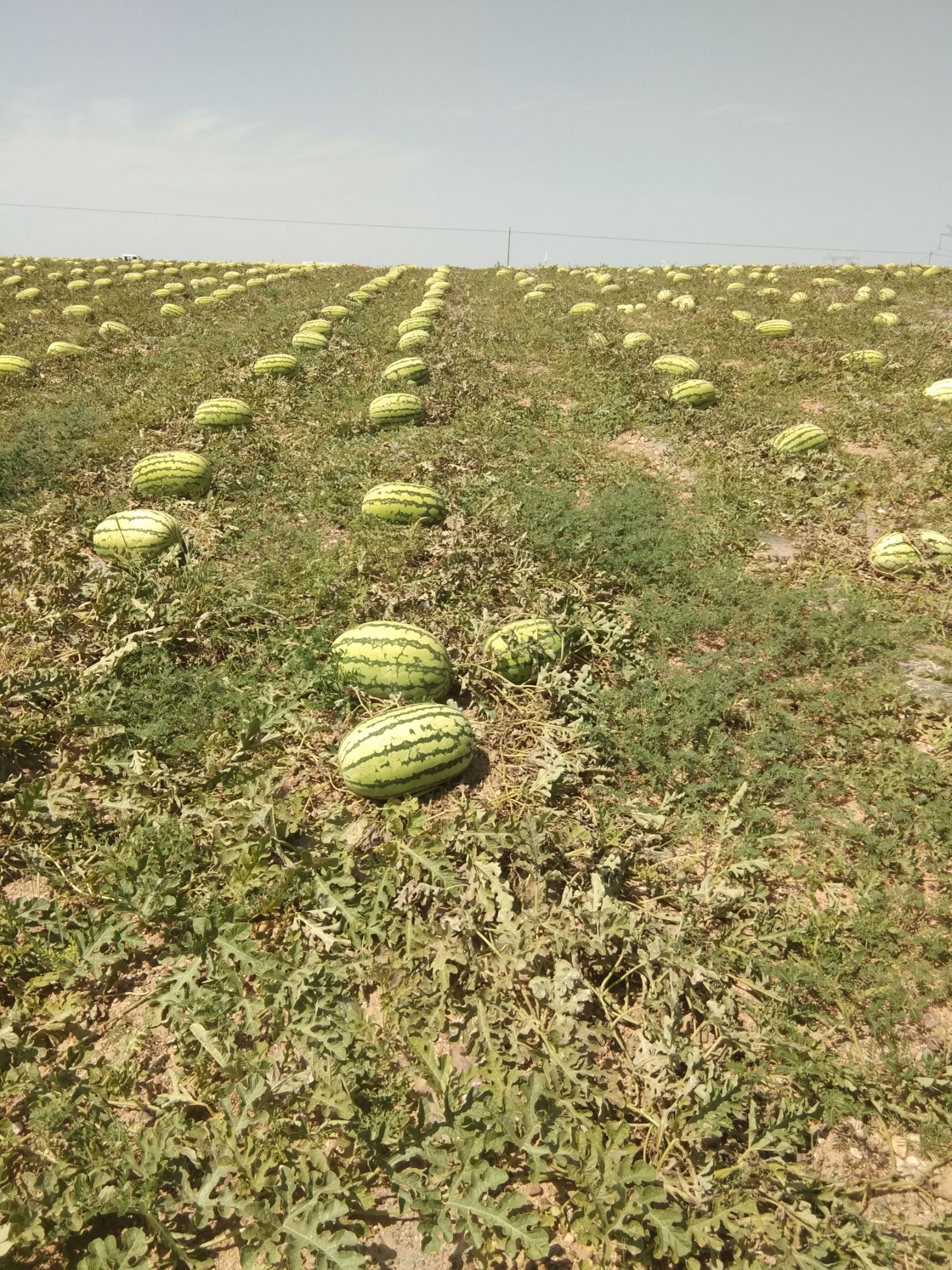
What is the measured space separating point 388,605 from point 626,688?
1642 mm

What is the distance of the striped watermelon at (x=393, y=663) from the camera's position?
3.69m

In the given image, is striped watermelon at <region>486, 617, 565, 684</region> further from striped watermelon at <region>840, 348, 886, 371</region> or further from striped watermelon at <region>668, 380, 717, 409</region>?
striped watermelon at <region>840, 348, 886, 371</region>

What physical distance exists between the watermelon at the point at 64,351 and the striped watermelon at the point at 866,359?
1201 cm

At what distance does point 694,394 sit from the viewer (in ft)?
27.0

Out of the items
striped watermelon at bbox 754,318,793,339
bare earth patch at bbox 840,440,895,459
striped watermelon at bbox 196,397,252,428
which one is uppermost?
striped watermelon at bbox 754,318,793,339

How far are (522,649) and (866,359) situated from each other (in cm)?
896

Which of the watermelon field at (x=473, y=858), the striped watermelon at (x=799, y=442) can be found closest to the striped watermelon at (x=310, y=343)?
the watermelon field at (x=473, y=858)

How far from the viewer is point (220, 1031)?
2.38 metres

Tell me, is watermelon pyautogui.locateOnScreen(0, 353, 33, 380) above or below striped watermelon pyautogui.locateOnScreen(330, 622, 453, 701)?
above

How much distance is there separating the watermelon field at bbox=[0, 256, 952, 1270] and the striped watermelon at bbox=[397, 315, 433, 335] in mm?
5874

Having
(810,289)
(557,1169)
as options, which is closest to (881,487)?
(557,1169)

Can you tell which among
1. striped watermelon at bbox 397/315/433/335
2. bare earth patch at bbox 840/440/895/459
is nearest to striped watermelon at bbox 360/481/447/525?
bare earth patch at bbox 840/440/895/459

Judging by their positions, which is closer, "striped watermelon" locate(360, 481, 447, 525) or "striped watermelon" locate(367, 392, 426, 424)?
"striped watermelon" locate(360, 481, 447, 525)

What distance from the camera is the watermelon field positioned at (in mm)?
2072
